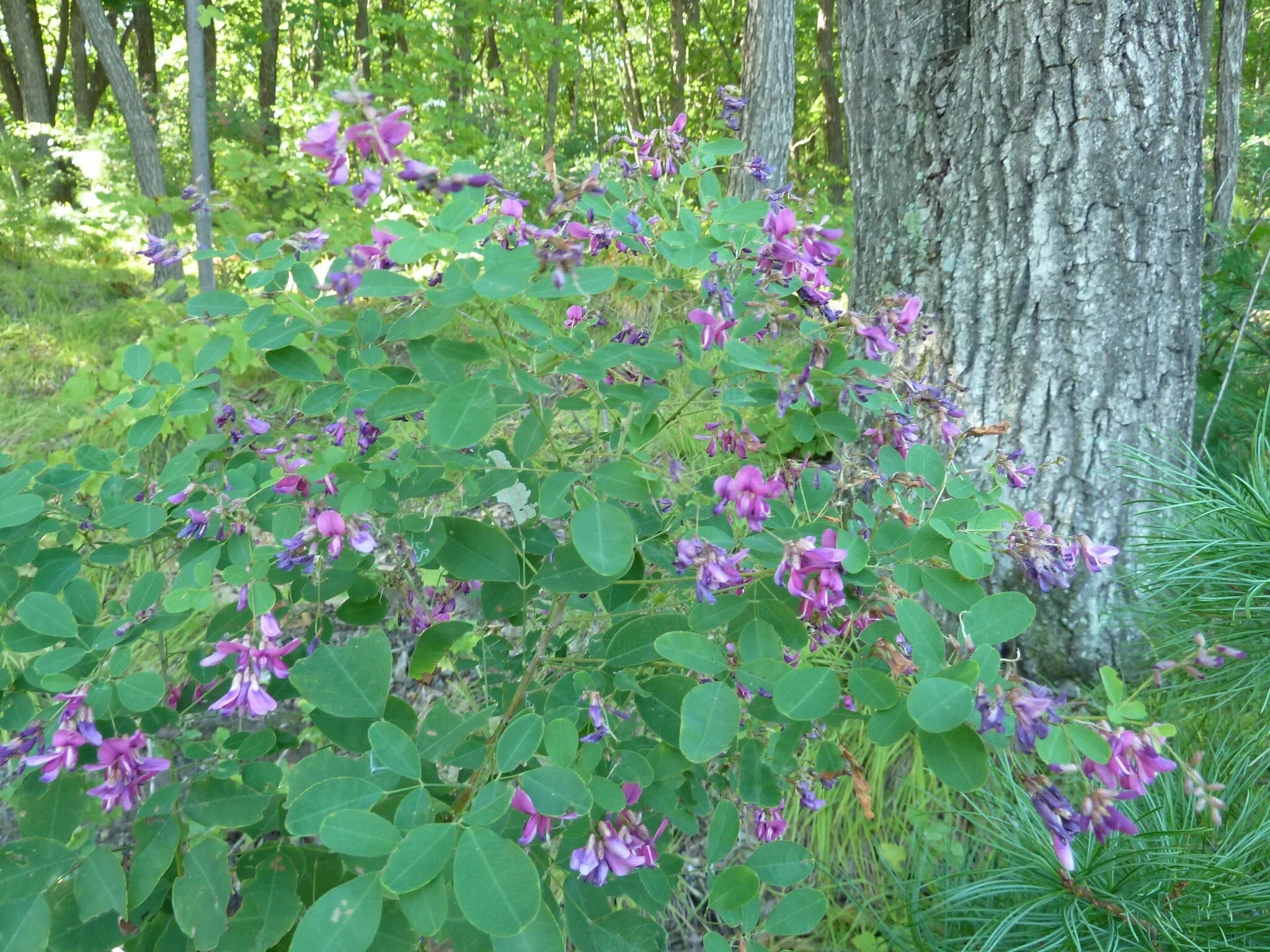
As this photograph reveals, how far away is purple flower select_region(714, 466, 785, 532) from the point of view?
40.3 inches

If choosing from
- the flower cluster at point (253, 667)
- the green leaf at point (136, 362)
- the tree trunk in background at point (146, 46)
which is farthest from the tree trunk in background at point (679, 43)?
the flower cluster at point (253, 667)

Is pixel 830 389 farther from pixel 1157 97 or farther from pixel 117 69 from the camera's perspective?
pixel 117 69

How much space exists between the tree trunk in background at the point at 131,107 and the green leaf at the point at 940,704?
16.9 ft

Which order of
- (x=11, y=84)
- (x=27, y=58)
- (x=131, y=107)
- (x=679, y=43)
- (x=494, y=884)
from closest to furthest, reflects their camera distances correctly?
(x=494, y=884)
(x=131, y=107)
(x=27, y=58)
(x=11, y=84)
(x=679, y=43)

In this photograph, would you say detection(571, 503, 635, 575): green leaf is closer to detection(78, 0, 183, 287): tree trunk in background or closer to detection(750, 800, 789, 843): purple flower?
detection(750, 800, 789, 843): purple flower

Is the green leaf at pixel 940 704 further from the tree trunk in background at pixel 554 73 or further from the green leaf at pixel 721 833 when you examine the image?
the tree trunk in background at pixel 554 73

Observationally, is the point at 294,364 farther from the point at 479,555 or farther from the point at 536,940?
the point at 536,940

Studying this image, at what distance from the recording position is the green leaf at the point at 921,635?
2.75 feet

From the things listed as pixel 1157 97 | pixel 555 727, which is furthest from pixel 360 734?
pixel 1157 97

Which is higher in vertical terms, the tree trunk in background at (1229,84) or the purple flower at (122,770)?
the tree trunk in background at (1229,84)

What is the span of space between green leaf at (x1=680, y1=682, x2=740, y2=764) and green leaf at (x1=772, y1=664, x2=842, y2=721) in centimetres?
6

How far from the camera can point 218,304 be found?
112 centimetres

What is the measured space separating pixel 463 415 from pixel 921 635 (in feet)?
1.80

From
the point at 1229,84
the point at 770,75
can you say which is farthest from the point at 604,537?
the point at 1229,84
